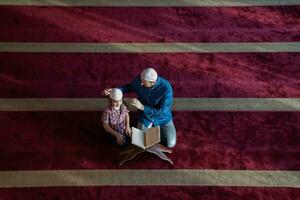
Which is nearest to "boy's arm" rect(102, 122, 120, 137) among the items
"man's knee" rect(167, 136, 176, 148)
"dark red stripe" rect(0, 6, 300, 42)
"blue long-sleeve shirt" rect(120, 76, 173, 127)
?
"blue long-sleeve shirt" rect(120, 76, 173, 127)

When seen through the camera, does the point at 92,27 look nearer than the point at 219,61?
No

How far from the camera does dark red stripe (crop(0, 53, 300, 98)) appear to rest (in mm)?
4691

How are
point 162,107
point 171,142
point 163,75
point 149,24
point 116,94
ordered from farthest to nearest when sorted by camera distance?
point 149,24, point 163,75, point 171,142, point 162,107, point 116,94

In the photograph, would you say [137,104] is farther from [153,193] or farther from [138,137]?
[153,193]

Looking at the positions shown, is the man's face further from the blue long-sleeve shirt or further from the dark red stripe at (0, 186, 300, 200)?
the dark red stripe at (0, 186, 300, 200)

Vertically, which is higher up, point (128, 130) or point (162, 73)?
point (162, 73)

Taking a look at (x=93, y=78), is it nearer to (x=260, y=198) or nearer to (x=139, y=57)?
(x=139, y=57)

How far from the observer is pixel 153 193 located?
13.0ft

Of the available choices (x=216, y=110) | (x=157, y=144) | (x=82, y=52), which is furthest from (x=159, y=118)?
(x=82, y=52)

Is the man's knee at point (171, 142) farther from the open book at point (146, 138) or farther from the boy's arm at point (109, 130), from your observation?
the boy's arm at point (109, 130)

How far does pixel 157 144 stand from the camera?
13.4 ft

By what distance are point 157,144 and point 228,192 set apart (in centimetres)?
67

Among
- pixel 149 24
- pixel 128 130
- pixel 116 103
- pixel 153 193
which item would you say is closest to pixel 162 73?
pixel 149 24

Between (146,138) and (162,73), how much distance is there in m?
1.01
